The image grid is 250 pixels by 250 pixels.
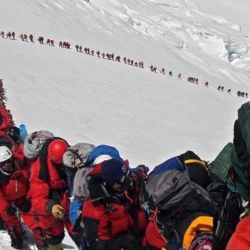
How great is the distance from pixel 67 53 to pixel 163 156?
20037 mm

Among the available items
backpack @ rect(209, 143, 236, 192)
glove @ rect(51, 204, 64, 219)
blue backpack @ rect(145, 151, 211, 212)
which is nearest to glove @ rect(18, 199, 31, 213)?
glove @ rect(51, 204, 64, 219)

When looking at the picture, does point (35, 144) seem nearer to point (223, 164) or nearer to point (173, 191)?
point (173, 191)

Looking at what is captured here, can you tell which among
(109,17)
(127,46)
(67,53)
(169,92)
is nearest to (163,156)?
(169,92)

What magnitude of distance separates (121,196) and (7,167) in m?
1.65

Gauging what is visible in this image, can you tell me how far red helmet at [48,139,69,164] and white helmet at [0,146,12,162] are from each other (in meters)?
0.56

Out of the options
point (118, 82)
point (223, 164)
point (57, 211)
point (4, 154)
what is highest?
point (223, 164)

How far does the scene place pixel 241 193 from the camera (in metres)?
2.22

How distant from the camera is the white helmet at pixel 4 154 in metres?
5.13

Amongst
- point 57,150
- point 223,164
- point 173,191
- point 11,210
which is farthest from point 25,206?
point 223,164

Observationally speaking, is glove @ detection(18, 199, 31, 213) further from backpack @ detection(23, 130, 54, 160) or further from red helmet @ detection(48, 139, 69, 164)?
red helmet @ detection(48, 139, 69, 164)

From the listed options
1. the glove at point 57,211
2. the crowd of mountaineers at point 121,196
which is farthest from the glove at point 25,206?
the glove at point 57,211

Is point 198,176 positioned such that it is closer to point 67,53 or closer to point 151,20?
point 67,53

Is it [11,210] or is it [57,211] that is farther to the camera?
[11,210]

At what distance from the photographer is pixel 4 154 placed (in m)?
5.14
